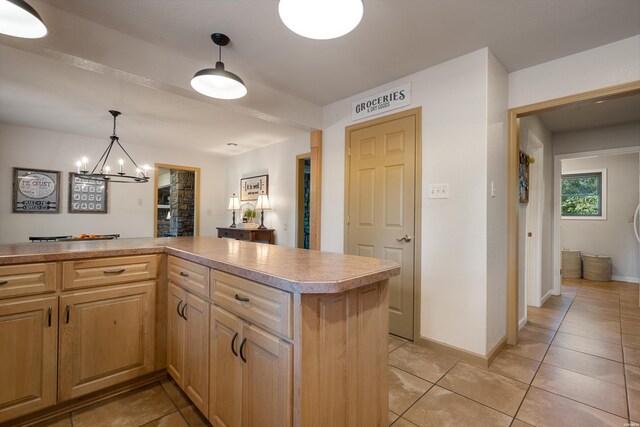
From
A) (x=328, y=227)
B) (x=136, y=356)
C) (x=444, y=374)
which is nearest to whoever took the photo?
(x=136, y=356)

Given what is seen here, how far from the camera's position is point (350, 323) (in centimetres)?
111

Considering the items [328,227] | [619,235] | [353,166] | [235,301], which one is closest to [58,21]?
[235,301]

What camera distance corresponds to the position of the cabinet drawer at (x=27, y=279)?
139cm

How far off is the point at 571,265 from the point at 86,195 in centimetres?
865

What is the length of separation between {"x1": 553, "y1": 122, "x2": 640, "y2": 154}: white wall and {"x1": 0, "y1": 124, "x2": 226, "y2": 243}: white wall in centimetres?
636

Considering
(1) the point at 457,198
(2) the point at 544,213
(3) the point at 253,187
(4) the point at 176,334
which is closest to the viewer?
(4) the point at 176,334

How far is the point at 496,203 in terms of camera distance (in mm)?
2320

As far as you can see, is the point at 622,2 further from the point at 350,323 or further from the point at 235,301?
the point at 235,301

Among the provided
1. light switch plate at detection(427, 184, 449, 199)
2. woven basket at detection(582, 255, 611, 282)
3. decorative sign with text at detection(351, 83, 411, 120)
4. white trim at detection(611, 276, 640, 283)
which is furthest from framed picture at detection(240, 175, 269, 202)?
white trim at detection(611, 276, 640, 283)

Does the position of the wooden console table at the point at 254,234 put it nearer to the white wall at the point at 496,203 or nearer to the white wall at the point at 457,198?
the white wall at the point at 457,198

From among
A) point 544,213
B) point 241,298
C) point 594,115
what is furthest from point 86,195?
point 594,115

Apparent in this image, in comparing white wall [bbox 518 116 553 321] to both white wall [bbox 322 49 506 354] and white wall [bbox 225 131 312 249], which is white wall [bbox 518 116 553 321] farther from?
white wall [bbox 225 131 312 249]

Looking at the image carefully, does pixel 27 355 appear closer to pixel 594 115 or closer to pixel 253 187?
pixel 253 187

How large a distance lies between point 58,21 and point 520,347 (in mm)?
4201
